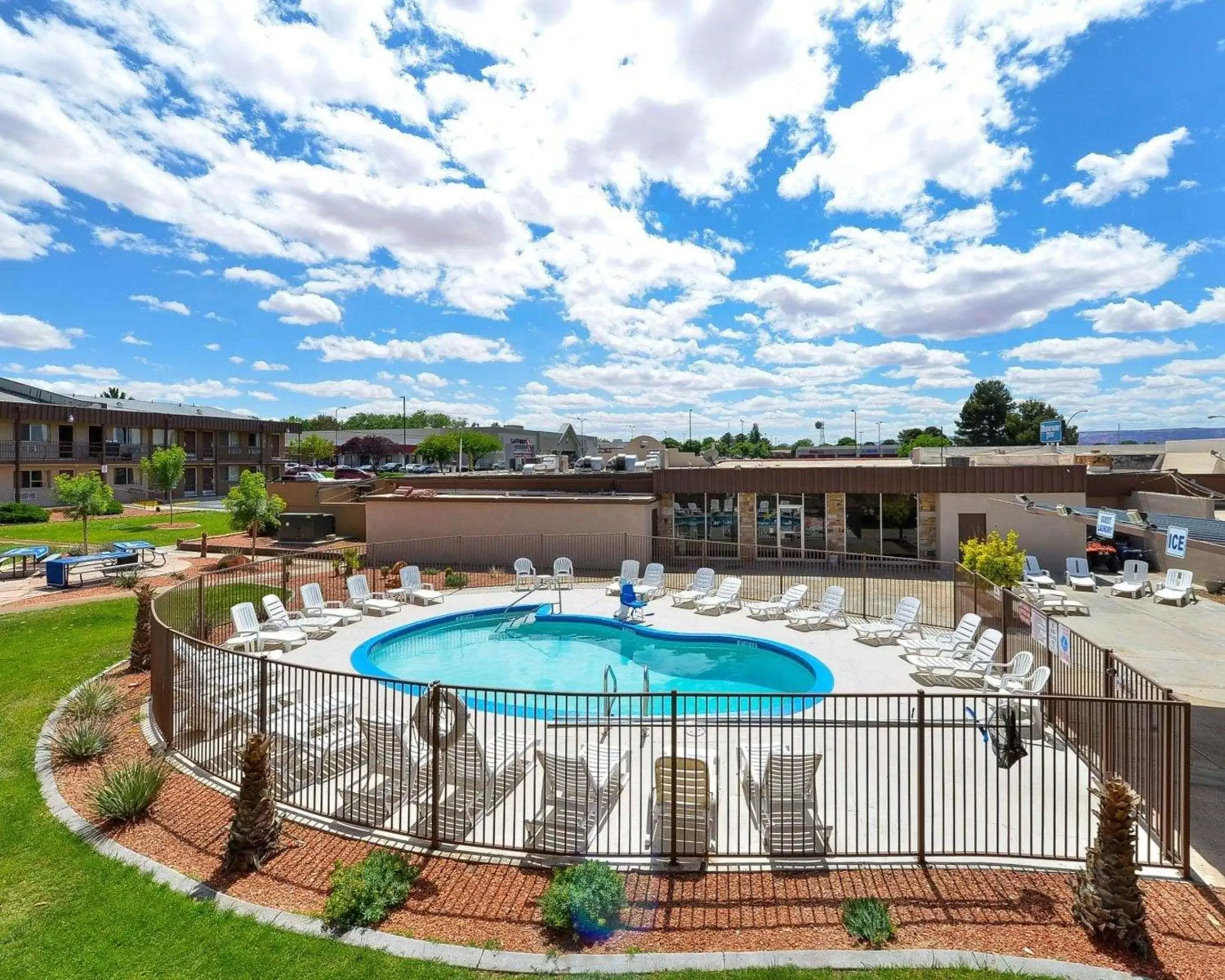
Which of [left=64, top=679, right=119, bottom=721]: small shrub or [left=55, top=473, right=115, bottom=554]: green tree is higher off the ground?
[left=55, top=473, right=115, bottom=554]: green tree

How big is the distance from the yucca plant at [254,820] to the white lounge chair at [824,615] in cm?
1162

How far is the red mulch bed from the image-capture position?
4.93 meters

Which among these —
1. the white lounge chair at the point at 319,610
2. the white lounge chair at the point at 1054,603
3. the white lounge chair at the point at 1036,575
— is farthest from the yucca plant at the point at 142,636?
the white lounge chair at the point at 1036,575

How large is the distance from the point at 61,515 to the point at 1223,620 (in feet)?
164

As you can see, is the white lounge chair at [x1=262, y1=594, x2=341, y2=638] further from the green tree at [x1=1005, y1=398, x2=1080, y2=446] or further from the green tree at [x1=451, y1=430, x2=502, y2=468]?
the green tree at [x1=1005, y1=398, x2=1080, y2=446]

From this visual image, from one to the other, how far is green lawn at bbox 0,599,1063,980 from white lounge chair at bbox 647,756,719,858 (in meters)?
1.50

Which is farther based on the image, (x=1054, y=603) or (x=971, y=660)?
(x=1054, y=603)

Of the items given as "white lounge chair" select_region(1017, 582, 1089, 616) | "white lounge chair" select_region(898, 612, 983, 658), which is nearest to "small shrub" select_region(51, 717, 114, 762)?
"white lounge chair" select_region(898, 612, 983, 658)

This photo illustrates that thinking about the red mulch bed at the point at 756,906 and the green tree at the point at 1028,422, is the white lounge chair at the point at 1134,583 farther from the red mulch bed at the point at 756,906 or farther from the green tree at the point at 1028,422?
the green tree at the point at 1028,422

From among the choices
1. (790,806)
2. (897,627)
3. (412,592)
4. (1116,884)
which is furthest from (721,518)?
(1116,884)

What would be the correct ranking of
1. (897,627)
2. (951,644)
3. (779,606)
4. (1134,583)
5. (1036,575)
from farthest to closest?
(1036,575)
(1134,583)
(779,606)
(897,627)
(951,644)

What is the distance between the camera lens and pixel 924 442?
83812 mm

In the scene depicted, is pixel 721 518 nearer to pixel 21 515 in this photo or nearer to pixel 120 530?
pixel 120 530

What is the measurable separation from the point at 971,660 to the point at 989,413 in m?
80.6
